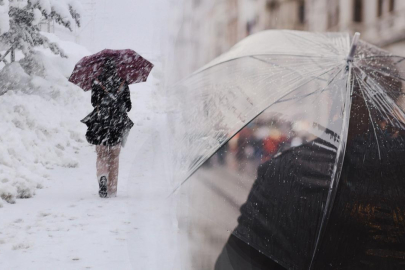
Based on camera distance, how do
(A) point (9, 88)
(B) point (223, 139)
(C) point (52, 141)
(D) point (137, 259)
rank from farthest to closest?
(A) point (9, 88) → (C) point (52, 141) → (D) point (137, 259) → (B) point (223, 139)

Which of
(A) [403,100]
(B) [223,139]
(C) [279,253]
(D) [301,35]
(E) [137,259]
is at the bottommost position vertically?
(E) [137,259]

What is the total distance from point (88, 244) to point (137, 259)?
54 centimetres

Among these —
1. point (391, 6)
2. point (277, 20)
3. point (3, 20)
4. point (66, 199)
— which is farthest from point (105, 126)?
point (277, 20)

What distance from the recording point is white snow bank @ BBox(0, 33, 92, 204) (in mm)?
6791

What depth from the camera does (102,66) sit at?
18.7 ft

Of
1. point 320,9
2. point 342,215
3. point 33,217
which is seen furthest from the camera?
point 320,9

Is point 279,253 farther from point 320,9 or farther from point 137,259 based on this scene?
point 320,9

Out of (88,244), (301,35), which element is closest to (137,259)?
(88,244)

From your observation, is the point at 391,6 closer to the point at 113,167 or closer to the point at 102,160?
the point at 113,167

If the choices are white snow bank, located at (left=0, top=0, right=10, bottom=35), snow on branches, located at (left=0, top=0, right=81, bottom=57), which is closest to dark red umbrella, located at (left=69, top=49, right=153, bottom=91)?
white snow bank, located at (left=0, top=0, right=10, bottom=35)

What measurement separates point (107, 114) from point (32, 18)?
6.43 m

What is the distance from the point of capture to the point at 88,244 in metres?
4.28

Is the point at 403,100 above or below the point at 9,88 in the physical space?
below

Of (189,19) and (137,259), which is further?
(189,19)
